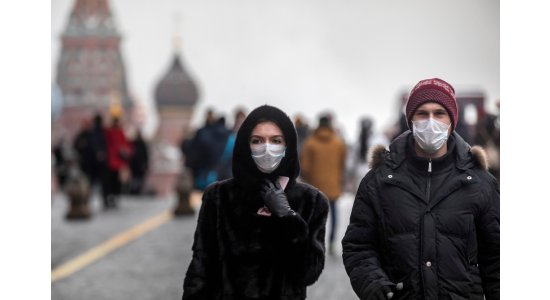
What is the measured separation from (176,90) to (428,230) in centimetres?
3494

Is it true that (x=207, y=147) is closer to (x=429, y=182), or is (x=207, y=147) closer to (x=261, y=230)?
(x=261, y=230)

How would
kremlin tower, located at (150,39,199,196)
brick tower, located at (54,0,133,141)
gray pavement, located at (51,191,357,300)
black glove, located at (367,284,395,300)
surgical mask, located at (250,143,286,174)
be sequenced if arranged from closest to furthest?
black glove, located at (367,284,395,300) → surgical mask, located at (250,143,286,174) → gray pavement, located at (51,191,357,300) → brick tower, located at (54,0,133,141) → kremlin tower, located at (150,39,199,196)

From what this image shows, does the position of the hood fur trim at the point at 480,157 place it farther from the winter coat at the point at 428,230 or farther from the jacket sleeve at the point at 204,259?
the jacket sleeve at the point at 204,259

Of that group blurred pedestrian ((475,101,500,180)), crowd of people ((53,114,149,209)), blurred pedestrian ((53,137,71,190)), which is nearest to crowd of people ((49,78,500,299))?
blurred pedestrian ((475,101,500,180))

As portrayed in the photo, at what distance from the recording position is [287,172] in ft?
15.3

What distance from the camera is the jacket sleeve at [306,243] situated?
15.1 ft

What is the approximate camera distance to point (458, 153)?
4.49 meters

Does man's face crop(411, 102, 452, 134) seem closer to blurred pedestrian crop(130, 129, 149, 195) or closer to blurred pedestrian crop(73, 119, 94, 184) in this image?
blurred pedestrian crop(73, 119, 94, 184)

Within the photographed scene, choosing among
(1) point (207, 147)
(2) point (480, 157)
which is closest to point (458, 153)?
(2) point (480, 157)

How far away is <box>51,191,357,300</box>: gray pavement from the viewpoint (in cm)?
857
